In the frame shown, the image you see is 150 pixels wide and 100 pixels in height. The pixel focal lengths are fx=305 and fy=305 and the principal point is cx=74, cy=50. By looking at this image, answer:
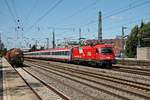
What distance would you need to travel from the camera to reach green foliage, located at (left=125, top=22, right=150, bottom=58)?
8912cm

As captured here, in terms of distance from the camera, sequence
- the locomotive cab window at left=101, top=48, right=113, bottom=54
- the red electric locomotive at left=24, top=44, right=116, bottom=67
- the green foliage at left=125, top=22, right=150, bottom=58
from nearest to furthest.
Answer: the red electric locomotive at left=24, top=44, right=116, bottom=67 < the locomotive cab window at left=101, top=48, right=113, bottom=54 < the green foliage at left=125, top=22, right=150, bottom=58

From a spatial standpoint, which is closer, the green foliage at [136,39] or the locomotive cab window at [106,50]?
the locomotive cab window at [106,50]

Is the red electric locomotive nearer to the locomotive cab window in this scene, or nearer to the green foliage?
the locomotive cab window

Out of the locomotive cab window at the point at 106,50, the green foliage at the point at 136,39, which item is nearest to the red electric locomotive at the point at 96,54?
the locomotive cab window at the point at 106,50

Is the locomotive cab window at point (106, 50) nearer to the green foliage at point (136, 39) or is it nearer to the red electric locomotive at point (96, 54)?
the red electric locomotive at point (96, 54)

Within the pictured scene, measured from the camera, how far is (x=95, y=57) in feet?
112

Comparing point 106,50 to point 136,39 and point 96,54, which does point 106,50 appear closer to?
point 96,54

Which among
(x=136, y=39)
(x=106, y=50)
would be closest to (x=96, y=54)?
(x=106, y=50)

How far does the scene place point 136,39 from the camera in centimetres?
9419

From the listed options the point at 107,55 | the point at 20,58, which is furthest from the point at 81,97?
the point at 20,58

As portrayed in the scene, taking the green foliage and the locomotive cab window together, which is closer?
the locomotive cab window

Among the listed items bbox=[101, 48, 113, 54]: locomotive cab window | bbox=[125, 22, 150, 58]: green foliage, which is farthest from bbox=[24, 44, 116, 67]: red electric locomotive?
bbox=[125, 22, 150, 58]: green foliage

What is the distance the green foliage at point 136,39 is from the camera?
89.1 meters

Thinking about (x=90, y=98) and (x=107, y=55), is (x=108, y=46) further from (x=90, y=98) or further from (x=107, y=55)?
(x=90, y=98)
